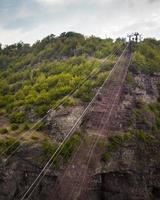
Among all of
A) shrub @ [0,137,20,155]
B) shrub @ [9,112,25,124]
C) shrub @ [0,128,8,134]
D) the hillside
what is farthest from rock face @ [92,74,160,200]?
shrub @ [0,128,8,134]

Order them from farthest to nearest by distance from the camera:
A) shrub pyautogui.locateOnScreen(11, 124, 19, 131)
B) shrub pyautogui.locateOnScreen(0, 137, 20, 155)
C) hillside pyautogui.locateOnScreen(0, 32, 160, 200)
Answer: shrub pyautogui.locateOnScreen(11, 124, 19, 131)
shrub pyautogui.locateOnScreen(0, 137, 20, 155)
hillside pyautogui.locateOnScreen(0, 32, 160, 200)

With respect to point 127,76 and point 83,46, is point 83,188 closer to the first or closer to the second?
point 127,76

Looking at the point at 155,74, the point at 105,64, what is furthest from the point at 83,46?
the point at 155,74

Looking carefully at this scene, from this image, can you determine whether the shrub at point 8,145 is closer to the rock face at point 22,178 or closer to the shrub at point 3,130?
the rock face at point 22,178

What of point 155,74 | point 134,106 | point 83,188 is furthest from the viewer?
point 155,74

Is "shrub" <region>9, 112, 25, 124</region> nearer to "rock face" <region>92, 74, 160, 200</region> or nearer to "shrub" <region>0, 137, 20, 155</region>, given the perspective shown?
"shrub" <region>0, 137, 20, 155</region>

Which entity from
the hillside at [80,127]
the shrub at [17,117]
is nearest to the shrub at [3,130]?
the hillside at [80,127]

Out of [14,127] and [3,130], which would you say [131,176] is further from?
[3,130]
